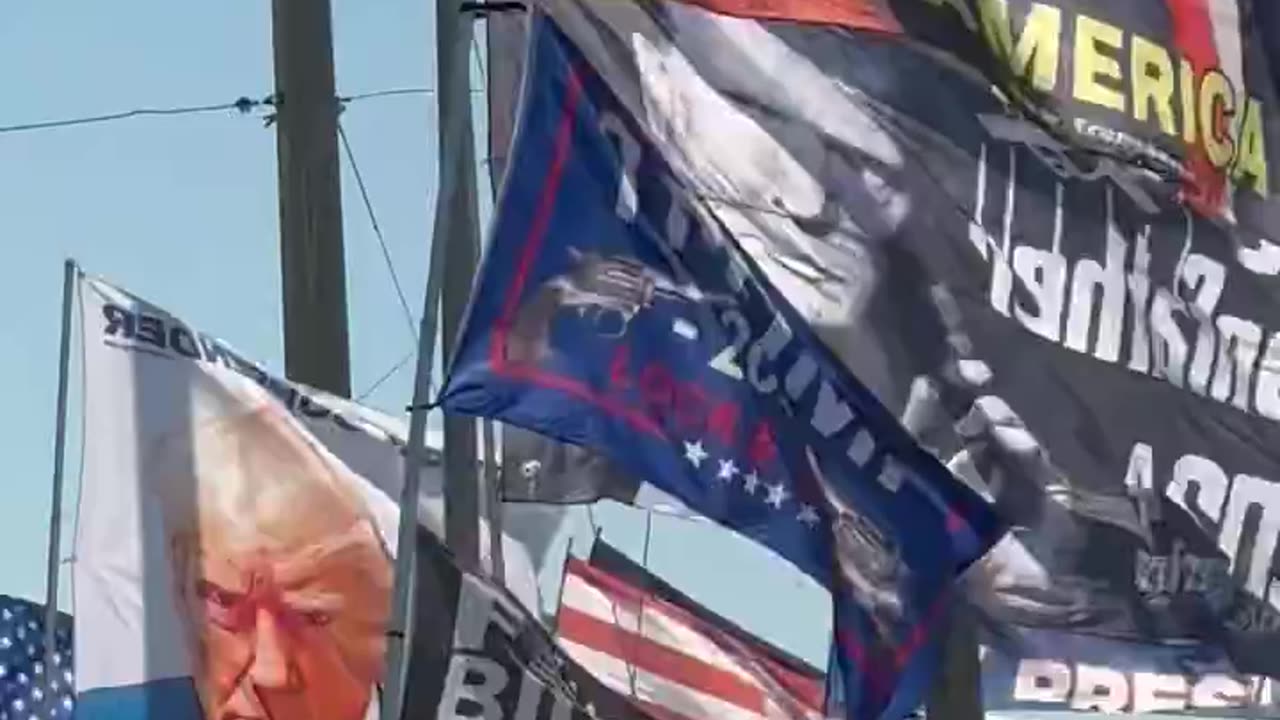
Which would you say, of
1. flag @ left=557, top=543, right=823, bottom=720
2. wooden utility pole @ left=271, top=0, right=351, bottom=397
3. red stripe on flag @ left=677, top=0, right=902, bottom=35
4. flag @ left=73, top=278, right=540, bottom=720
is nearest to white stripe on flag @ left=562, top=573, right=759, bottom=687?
flag @ left=557, top=543, right=823, bottom=720

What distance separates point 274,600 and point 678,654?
2600 mm


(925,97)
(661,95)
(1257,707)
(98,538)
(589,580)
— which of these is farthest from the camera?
(1257,707)

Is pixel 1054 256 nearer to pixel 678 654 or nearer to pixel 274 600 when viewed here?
pixel 678 654

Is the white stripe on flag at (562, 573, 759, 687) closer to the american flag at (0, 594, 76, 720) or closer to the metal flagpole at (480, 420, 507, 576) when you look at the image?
the metal flagpole at (480, 420, 507, 576)

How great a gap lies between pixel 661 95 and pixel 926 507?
1767mm

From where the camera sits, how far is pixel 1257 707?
16969mm

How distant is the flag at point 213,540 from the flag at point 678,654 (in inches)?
62.6

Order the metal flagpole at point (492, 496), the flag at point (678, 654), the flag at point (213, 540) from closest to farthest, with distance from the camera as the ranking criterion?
the flag at point (213, 540) → the metal flagpole at point (492, 496) → the flag at point (678, 654)

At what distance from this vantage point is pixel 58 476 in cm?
1411

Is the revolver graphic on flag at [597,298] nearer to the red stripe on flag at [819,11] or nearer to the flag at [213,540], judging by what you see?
the red stripe on flag at [819,11]

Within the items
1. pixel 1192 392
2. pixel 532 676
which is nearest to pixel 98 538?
pixel 532 676

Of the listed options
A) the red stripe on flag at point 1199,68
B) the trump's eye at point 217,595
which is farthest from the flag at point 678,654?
the red stripe on flag at point 1199,68

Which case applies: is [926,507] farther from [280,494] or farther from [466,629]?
[280,494]

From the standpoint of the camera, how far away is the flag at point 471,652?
10.3m
